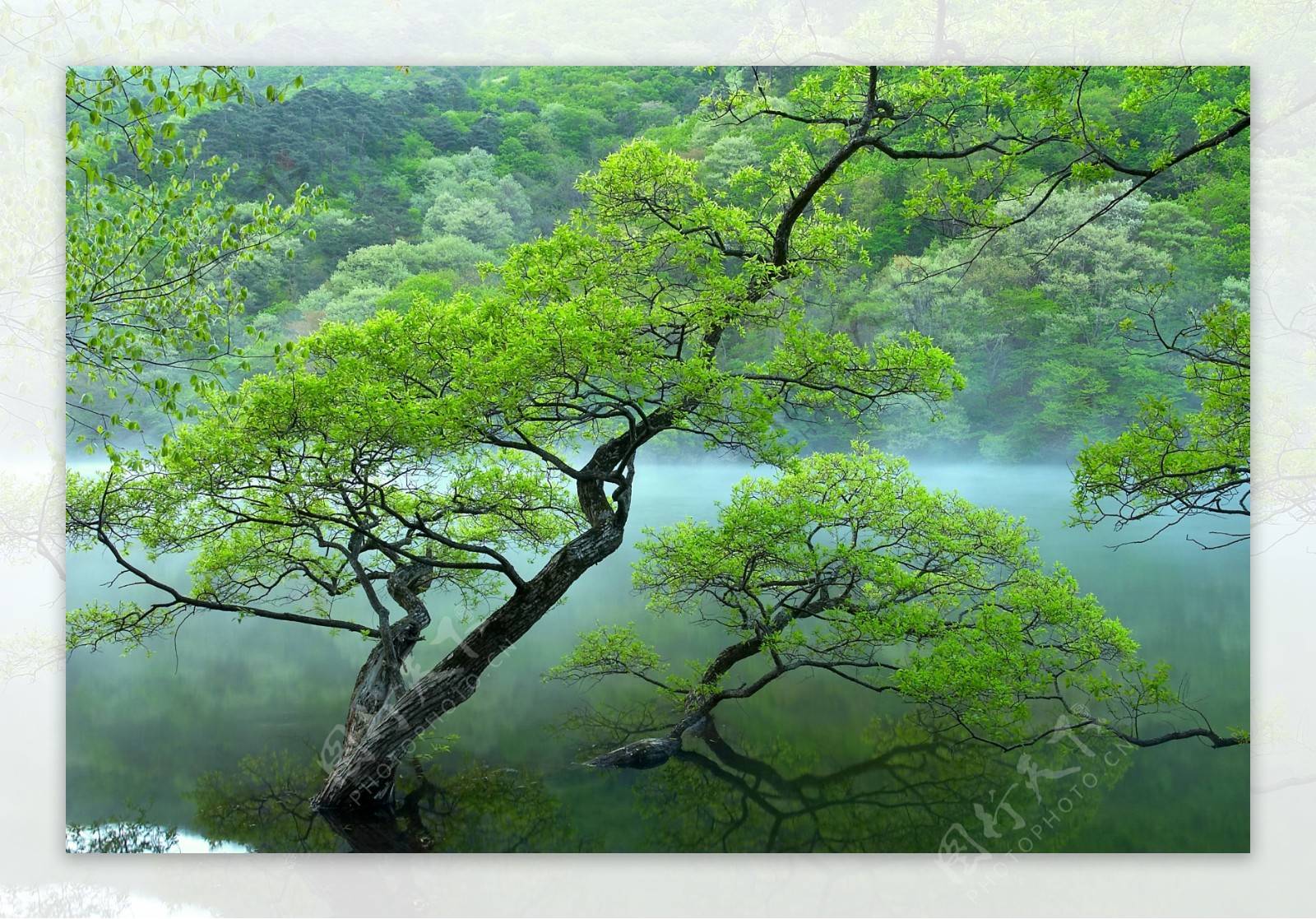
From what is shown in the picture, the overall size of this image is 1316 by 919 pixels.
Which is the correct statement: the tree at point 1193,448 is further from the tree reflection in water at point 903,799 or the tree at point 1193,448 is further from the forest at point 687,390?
the tree reflection in water at point 903,799

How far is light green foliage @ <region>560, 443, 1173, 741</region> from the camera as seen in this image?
4129mm

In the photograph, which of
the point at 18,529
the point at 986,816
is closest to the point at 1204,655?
the point at 986,816

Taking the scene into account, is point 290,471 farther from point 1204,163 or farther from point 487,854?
point 1204,163

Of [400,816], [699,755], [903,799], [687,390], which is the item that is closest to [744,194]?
[687,390]

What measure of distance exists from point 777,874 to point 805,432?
2.00m

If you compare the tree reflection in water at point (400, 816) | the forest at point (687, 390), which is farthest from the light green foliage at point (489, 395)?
the tree reflection in water at point (400, 816)

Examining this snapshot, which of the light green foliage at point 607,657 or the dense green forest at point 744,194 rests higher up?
the dense green forest at point 744,194

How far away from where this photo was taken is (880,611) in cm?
431

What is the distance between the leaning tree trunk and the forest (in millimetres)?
18

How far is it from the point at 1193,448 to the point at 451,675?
360cm

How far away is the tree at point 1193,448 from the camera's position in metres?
4.07

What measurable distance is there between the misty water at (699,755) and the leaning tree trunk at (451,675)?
84 millimetres

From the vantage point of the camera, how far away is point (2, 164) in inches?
162

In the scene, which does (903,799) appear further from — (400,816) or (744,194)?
(744,194)
